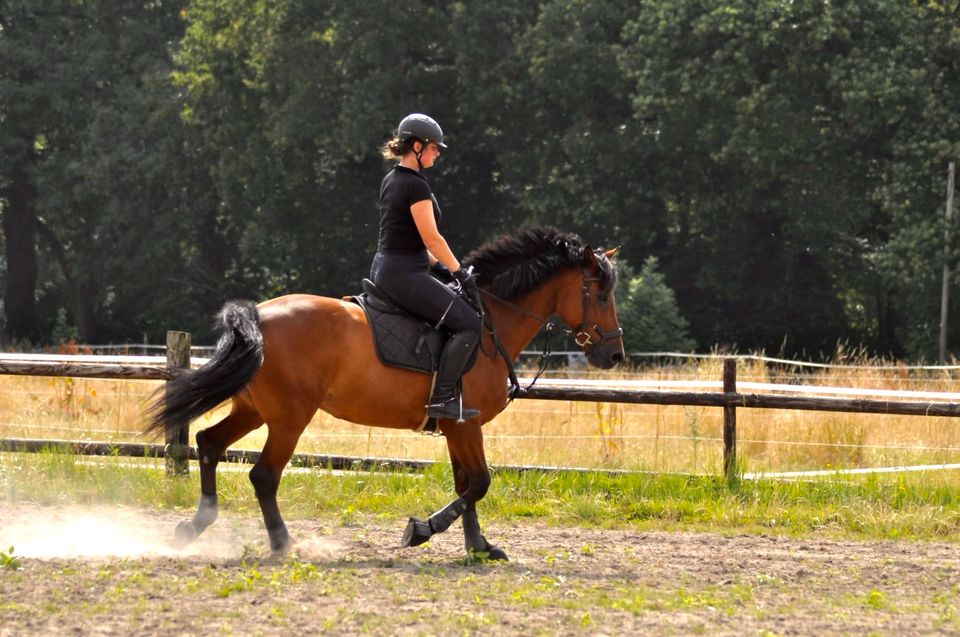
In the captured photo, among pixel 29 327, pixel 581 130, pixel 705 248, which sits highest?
pixel 581 130

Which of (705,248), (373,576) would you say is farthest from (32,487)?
(705,248)

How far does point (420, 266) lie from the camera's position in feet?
28.2

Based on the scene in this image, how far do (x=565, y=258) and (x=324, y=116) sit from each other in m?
27.5

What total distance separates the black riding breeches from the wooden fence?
90.9 inches

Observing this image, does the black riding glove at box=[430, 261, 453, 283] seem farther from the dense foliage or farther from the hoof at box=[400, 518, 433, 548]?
the dense foliage

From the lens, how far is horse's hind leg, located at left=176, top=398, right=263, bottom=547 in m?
8.62

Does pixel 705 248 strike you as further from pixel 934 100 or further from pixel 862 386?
pixel 862 386

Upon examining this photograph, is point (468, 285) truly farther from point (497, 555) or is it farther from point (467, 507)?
point (497, 555)

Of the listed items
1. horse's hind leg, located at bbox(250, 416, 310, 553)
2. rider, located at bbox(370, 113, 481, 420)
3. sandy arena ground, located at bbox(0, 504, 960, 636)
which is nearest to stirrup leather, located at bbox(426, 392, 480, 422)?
rider, located at bbox(370, 113, 481, 420)

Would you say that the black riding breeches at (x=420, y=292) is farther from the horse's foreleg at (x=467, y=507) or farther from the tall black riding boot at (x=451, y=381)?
the horse's foreleg at (x=467, y=507)

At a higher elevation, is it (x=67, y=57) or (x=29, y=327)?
(x=67, y=57)

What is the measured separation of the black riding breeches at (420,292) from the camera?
8.55 meters

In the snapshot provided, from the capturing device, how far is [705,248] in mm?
36469

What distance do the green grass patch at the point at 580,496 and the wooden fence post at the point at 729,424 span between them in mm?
162
